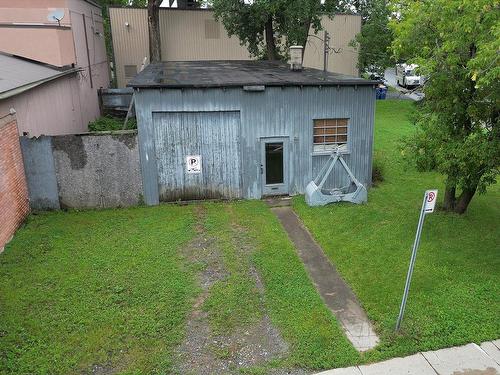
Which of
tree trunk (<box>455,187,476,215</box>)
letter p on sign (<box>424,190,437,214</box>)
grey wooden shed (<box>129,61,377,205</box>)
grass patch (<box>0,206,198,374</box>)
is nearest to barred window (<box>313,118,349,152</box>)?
grey wooden shed (<box>129,61,377,205</box>)

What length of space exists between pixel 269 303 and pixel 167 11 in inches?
931

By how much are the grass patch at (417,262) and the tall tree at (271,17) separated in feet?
36.6

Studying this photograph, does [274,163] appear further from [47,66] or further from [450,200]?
[47,66]

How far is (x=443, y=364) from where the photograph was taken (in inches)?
256

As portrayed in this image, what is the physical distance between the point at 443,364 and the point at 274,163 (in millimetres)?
7894

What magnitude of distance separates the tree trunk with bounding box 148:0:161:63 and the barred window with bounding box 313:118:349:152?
14712 millimetres

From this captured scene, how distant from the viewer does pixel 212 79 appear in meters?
13.5

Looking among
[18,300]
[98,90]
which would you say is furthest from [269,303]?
[98,90]

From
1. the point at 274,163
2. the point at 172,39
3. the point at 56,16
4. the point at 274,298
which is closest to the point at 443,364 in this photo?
the point at 274,298

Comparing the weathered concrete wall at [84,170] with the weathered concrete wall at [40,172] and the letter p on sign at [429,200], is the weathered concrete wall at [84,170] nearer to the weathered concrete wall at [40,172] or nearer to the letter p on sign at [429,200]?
the weathered concrete wall at [40,172]

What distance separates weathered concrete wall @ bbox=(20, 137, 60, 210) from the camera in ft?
38.6

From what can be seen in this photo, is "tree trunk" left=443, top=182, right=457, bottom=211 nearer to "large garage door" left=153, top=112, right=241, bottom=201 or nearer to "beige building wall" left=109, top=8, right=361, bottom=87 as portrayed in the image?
"large garage door" left=153, top=112, right=241, bottom=201

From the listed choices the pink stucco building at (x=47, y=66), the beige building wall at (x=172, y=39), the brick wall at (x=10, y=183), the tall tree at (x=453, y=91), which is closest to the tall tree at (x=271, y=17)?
the beige building wall at (x=172, y=39)

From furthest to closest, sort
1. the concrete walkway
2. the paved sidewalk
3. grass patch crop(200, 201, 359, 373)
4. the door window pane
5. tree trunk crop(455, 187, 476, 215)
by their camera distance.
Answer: the door window pane < tree trunk crop(455, 187, 476, 215) < the concrete walkway < grass patch crop(200, 201, 359, 373) < the paved sidewalk
